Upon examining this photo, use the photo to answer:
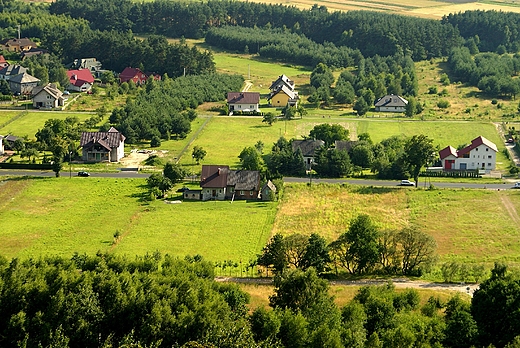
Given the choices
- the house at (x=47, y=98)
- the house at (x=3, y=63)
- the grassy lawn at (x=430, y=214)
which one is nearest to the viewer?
the grassy lawn at (x=430, y=214)

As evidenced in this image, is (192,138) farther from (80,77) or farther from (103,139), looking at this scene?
(80,77)

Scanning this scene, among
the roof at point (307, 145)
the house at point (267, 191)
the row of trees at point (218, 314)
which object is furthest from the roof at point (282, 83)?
the row of trees at point (218, 314)

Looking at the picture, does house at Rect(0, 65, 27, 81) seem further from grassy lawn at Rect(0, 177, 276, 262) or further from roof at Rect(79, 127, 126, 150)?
grassy lawn at Rect(0, 177, 276, 262)

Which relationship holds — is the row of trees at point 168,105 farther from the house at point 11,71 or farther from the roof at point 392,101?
the roof at point 392,101

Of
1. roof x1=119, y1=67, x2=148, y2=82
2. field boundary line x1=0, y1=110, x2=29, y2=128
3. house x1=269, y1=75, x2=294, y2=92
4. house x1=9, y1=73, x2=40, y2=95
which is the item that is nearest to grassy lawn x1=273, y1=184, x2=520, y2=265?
field boundary line x1=0, y1=110, x2=29, y2=128

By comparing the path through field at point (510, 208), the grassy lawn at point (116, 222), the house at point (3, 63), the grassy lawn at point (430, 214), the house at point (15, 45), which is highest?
the house at point (15, 45)

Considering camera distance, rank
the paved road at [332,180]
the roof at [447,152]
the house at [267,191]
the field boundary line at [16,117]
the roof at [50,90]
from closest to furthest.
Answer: the house at [267,191] < the paved road at [332,180] < the roof at [447,152] < the field boundary line at [16,117] < the roof at [50,90]

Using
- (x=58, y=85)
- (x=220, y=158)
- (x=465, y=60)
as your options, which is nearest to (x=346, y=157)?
(x=220, y=158)

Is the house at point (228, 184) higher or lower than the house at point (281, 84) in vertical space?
lower
